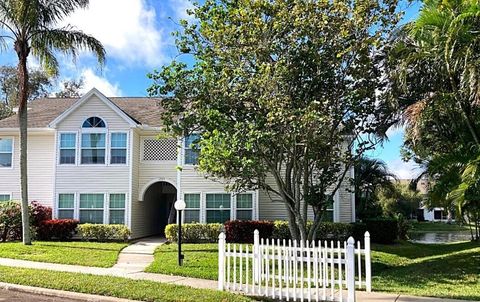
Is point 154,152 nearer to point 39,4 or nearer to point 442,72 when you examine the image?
point 39,4

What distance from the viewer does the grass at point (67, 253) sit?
1458 centimetres

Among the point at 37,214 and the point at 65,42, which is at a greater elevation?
the point at 65,42

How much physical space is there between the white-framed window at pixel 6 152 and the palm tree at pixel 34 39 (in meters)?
6.63

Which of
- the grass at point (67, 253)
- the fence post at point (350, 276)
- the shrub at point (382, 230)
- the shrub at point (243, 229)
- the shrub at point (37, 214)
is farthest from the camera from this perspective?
the shrub at point (382, 230)

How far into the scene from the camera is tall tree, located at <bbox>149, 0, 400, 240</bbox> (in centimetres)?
1218

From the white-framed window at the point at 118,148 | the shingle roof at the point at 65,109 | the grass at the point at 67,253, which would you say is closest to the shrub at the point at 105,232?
the grass at the point at 67,253

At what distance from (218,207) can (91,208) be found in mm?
6199

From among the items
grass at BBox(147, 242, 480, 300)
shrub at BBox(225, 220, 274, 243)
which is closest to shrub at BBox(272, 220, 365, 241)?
shrub at BBox(225, 220, 274, 243)

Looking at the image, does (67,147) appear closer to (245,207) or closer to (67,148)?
(67,148)

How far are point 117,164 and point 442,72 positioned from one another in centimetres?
1519

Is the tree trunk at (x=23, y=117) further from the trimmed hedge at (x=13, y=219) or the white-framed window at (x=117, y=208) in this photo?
the white-framed window at (x=117, y=208)

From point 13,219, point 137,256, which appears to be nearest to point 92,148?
point 13,219

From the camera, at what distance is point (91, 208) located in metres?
22.3

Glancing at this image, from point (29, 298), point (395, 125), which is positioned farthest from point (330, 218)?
point (29, 298)
